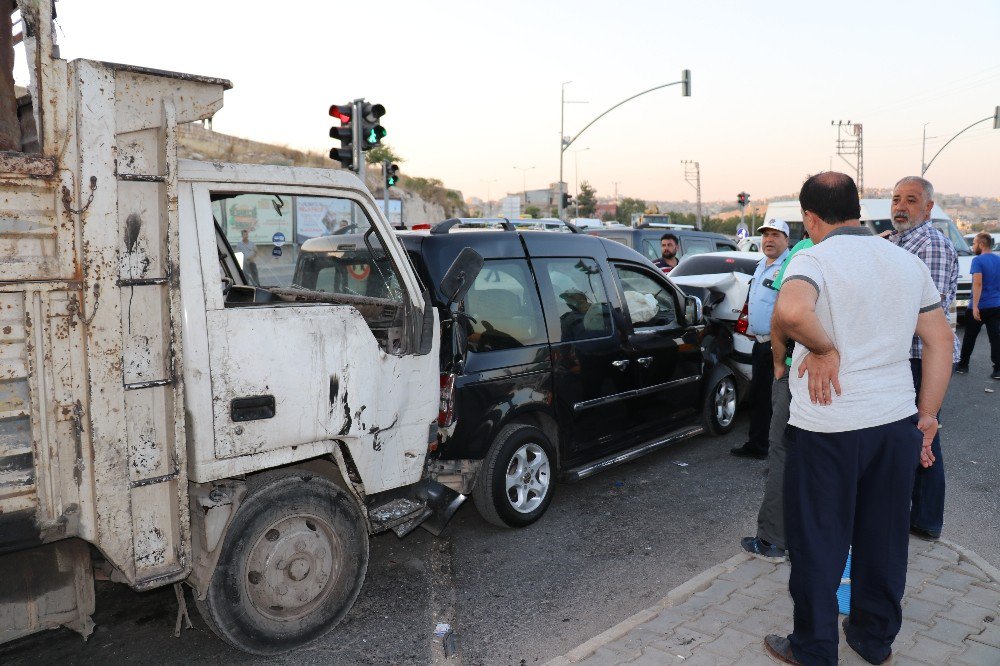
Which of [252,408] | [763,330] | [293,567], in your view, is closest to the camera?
[252,408]

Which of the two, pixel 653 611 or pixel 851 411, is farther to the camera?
pixel 653 611

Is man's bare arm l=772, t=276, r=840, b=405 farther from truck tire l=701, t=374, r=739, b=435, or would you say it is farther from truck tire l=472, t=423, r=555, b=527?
truck tire l=701, t=374, r=739, b=435

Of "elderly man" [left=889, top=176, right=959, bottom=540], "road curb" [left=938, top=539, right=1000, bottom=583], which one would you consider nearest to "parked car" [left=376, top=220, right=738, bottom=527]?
"elderly man" [left=889, top=176, right=959, bottom=540]

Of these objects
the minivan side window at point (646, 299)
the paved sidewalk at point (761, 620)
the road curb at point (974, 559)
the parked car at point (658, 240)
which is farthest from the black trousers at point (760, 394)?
the parked car at point (658, 240)

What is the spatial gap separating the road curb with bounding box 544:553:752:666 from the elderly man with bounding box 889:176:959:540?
116cm

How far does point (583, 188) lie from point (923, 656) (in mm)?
90791

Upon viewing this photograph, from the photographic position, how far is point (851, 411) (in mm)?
2973

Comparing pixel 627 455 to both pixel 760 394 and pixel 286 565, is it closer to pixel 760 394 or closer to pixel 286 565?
pixel 760 394

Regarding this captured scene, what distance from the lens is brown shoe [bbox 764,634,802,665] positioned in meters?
3.24

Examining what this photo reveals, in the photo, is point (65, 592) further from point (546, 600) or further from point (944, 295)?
point (944, 295)

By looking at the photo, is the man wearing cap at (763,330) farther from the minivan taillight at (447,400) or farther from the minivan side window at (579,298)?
the minivan taillight at (447,400)

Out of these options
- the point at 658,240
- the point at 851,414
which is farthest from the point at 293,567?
the point at 658,240

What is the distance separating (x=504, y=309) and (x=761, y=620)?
7.53 ft

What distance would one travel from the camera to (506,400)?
477 centimetres
